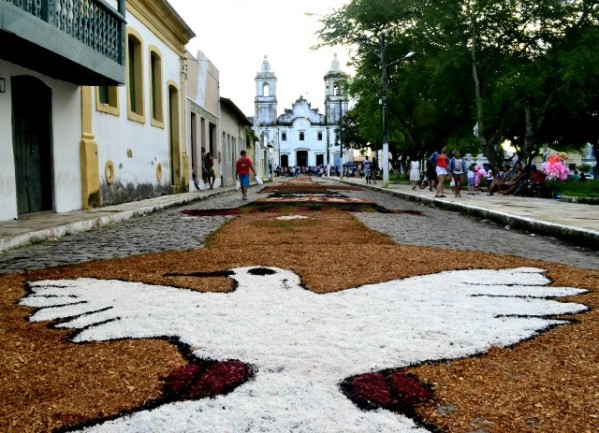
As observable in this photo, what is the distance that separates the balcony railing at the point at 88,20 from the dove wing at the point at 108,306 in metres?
5.01

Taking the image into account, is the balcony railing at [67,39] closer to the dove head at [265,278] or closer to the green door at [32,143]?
the green door at [32,143]

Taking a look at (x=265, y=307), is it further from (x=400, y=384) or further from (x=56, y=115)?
(x=56, y=115)

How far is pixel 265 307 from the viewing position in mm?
3557

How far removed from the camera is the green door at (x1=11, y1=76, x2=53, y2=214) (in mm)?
10289

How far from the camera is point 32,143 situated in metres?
10.8

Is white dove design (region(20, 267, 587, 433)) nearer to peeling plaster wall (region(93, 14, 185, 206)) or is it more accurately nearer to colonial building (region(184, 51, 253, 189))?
peeling plaster wall (region(93, 14, 185, 206))

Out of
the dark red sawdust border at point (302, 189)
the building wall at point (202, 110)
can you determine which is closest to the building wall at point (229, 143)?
the building wall at point (202, 110)

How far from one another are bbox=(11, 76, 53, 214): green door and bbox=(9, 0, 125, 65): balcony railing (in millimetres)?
1234

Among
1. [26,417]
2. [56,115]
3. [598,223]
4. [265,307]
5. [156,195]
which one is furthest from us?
[156,195]

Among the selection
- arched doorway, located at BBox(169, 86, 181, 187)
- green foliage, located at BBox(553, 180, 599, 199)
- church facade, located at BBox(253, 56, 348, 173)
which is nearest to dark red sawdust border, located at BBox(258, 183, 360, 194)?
arched doorway, located at BBox(169, 86, 181, 187)

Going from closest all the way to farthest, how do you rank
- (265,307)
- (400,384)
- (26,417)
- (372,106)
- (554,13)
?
(26,417), (400,384), (265,307), (554,13), (372,106)

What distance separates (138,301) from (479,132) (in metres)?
21.4

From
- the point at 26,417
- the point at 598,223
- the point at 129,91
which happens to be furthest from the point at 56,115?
the point at 26,417

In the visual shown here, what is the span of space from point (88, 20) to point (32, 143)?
2.40 m
